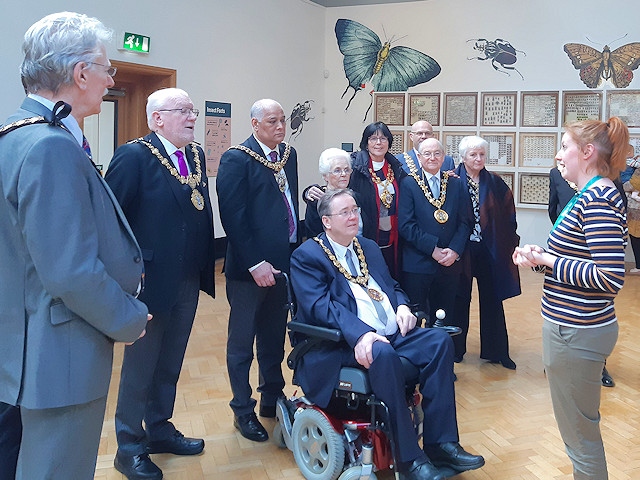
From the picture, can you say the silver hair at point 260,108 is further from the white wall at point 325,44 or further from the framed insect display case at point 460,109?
the framed insect display case at point 460,109

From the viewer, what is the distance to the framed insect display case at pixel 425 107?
9555mm

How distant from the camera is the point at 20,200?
1.58 m

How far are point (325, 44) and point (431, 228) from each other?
6.65 metres

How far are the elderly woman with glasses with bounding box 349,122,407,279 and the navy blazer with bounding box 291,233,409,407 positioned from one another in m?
1.03

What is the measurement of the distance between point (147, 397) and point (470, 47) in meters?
7.68

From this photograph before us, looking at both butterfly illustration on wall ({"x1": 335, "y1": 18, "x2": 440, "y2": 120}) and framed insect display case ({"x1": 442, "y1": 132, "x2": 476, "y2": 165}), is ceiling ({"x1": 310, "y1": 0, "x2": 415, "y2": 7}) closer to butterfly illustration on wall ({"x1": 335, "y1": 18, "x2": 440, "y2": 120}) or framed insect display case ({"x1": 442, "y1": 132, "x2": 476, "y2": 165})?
butterfly illustration on wall ({"x1": 335, "y1": 18, "x2": 440, "y2": 120})

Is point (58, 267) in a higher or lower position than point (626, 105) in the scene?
lower

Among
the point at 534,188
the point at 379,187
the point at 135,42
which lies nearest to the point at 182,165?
the point at 379,187

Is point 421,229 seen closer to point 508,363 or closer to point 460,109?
point 508,363

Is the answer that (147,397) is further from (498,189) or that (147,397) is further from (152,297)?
(498,189)

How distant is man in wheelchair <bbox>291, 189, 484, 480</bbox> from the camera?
8.90 feet

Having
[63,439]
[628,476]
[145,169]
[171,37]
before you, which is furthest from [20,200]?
[171,37]

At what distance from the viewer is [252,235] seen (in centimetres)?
346

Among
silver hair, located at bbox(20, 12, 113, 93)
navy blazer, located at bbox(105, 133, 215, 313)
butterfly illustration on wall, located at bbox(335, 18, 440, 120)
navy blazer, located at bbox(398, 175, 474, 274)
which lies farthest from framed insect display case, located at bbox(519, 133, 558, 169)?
silver hair, located at bbox(20, 12, 113, 93)
